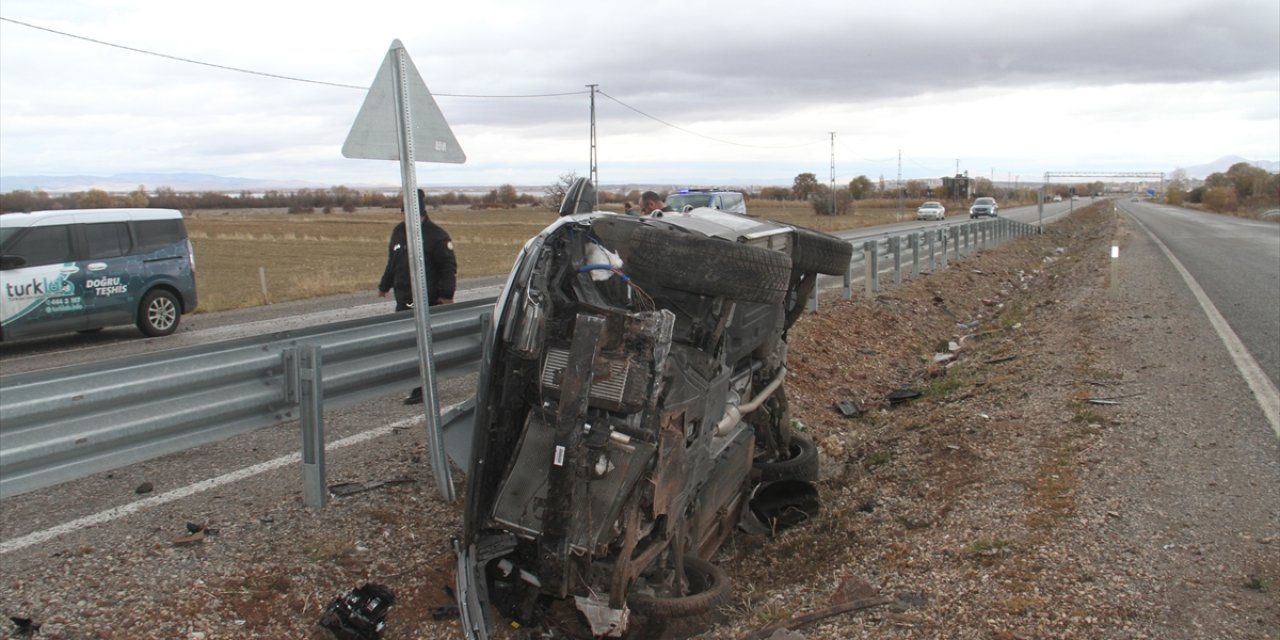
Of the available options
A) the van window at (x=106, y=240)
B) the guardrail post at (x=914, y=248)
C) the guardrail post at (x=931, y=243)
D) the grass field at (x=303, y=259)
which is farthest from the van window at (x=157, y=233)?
the guardrail post at (x=931, y=243)

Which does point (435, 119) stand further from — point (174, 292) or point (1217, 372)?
point (174, 292)

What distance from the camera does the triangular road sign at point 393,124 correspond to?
4453mm

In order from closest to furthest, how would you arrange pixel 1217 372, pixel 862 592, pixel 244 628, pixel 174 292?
1. pixel 244 628
2. pixel 862 592
3. pixel 1217 372
4. pixel 174 292

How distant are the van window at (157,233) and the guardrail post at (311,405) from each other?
9.55 metres

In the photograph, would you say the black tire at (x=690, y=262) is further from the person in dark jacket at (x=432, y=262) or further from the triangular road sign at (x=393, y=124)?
the person in dark jacket at (x=432, y=262)

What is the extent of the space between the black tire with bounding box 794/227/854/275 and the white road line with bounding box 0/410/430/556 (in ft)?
9.82

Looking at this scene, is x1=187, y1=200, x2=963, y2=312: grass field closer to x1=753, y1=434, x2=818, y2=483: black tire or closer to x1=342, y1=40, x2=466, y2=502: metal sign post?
x1=753, y1=434, x2=818, y2=483: black tire

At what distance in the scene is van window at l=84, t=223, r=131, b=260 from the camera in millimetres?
11711

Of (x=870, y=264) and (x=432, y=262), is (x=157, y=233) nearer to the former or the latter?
(x=432, y=262)

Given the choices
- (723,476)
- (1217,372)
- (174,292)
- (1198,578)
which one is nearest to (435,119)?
(723,476)

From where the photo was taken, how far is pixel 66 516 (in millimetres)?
4457

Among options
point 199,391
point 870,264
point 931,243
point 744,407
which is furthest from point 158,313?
point 931,243

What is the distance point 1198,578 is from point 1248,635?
1.61ft

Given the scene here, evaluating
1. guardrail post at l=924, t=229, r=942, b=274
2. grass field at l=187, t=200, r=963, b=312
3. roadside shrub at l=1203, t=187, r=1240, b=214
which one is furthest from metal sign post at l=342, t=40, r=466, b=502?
roadside shrub at l=1203, t=187, r=1240, b=214
